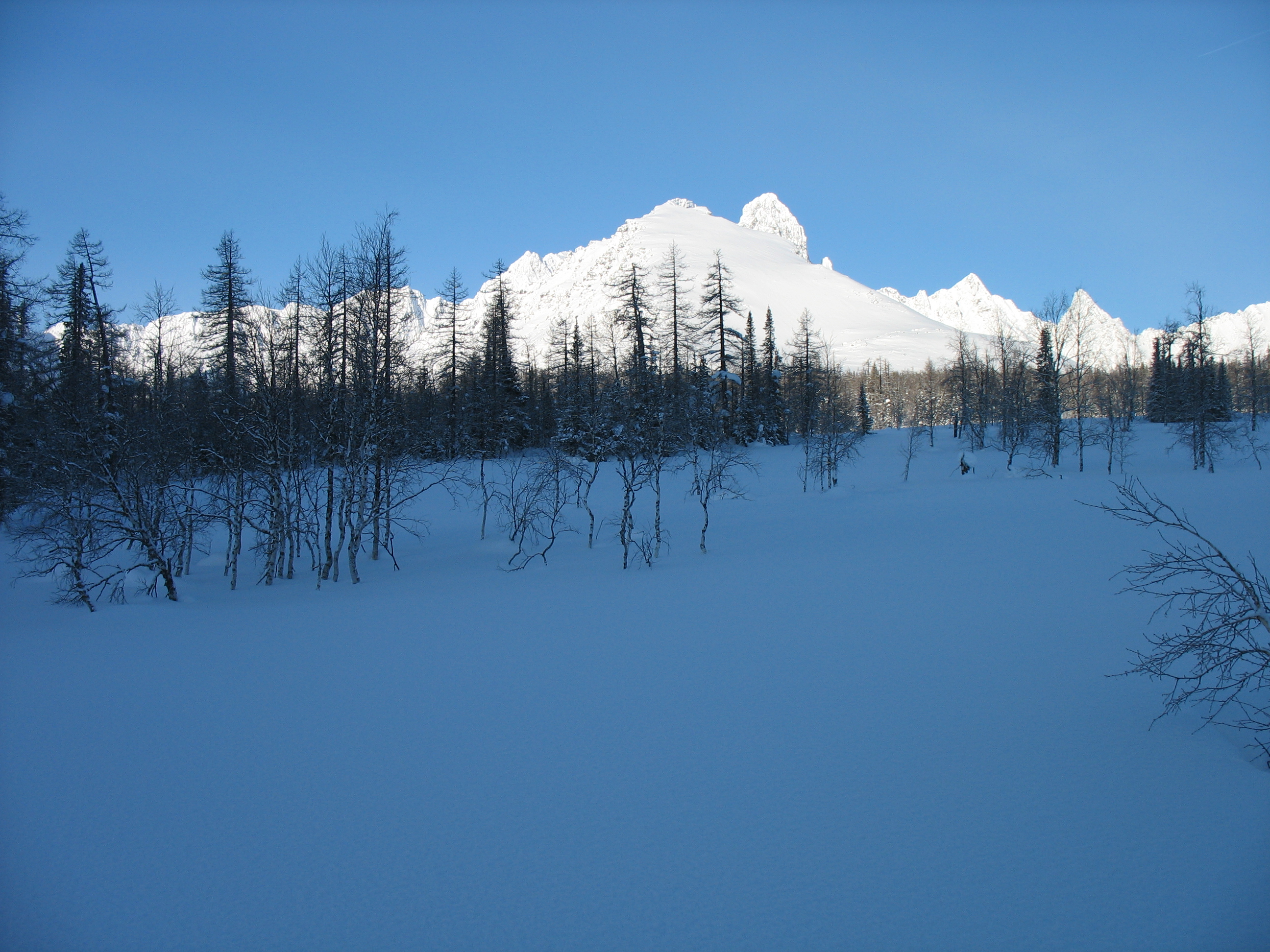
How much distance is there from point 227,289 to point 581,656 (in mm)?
30631

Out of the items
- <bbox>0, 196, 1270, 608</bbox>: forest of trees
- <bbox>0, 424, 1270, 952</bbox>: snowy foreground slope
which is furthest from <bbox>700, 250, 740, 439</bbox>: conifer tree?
<bbox>0, 424, 1270, 952</bbox>: snowy foreground slope

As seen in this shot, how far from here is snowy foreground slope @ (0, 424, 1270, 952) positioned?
355cm

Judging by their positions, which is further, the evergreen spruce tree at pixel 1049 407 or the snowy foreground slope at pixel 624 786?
the evergreen spruce tree at pixel 1049 407

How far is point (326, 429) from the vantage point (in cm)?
1656

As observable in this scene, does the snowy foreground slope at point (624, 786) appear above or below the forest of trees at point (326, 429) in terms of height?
below

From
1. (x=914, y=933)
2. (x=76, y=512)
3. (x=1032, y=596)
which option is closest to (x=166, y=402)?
(x=76, y=512)

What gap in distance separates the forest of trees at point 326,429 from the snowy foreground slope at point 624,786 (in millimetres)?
4209

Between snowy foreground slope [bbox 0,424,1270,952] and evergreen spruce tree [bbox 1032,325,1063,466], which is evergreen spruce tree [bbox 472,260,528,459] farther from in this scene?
evergreen spruce tree [bbox 1032,325,1063,466]

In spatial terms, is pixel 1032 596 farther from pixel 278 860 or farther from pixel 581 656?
pixel 278 860

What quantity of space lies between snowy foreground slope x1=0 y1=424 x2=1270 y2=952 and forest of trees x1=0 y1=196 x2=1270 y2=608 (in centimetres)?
421

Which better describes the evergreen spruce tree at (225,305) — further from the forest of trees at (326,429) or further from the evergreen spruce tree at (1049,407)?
the evergreen spruce tree at (1049,407)

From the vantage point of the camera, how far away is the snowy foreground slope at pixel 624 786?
3549 mm

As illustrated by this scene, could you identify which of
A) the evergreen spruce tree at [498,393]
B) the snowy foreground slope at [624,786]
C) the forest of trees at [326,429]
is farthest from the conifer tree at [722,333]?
the snowy foreground slope at [624,786]

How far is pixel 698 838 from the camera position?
4262 mm
